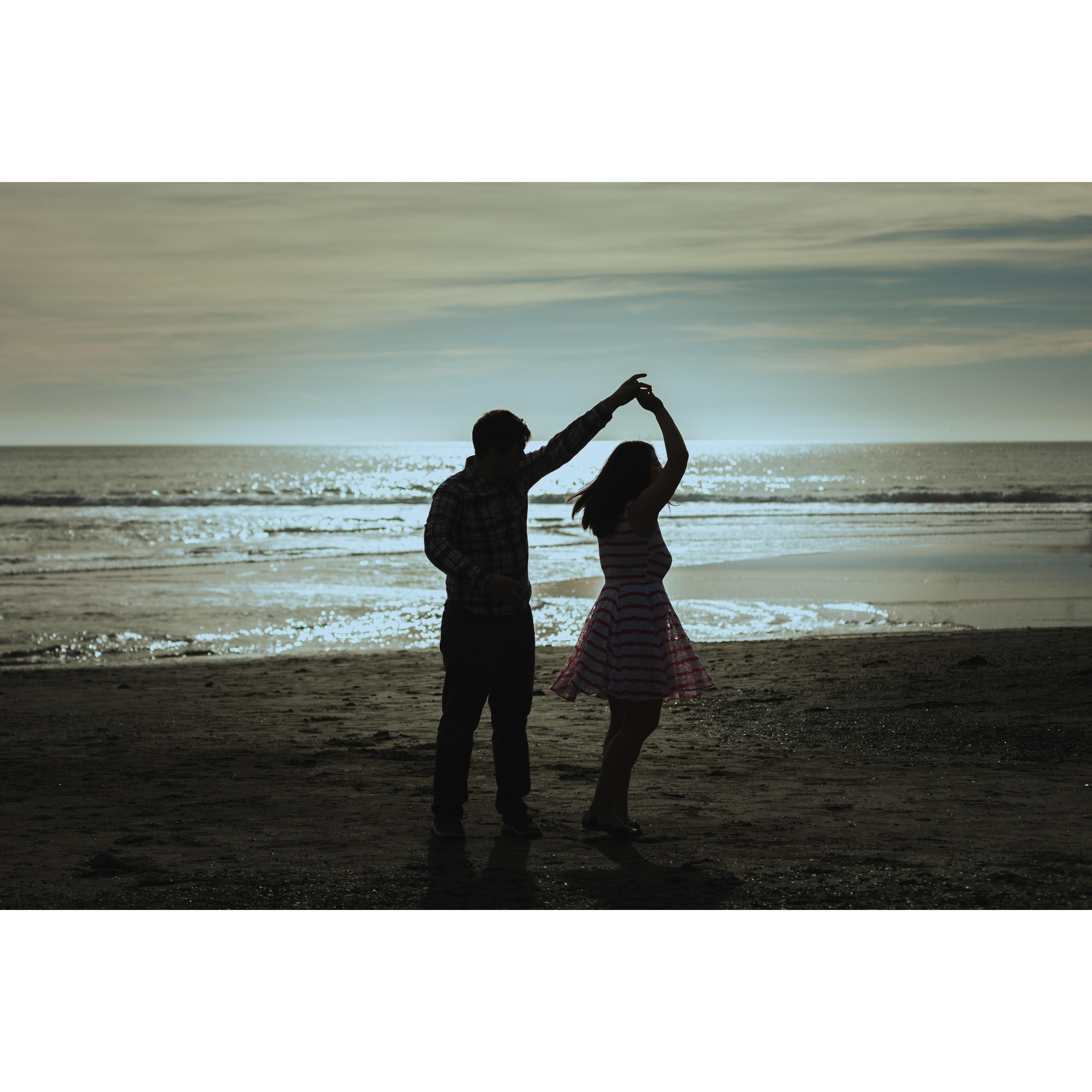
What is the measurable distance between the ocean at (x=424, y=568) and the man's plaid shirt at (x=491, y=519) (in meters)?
5.34

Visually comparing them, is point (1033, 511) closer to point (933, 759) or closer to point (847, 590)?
point (847, 590)

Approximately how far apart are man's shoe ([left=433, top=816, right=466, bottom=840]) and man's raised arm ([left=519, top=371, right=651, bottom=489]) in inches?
53.1

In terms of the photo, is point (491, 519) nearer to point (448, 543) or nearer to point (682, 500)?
point (448, 543)

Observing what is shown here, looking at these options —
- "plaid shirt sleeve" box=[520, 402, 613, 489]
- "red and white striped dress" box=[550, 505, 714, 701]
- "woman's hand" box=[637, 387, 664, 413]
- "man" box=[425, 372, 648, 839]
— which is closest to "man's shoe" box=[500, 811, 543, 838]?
"man" box=[425, 372, 648, 839]

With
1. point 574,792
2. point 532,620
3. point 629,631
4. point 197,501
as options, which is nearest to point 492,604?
point 532,620

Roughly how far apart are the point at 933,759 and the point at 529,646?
248 cm

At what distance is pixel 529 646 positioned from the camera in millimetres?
3957

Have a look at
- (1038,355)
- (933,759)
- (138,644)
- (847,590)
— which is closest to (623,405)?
(933,759)

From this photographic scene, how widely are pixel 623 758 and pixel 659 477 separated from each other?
3.68 ft

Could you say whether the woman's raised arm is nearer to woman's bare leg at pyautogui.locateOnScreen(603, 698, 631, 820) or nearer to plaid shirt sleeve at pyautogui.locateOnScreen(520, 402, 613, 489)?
plaid shirt sleeve at pyautogui.locateOnScreen(520, 402, 613, 489)

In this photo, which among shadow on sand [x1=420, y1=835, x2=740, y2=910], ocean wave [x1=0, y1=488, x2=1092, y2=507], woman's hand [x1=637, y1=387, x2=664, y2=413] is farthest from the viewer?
ocean wave [x1=0, y1=488, x2=1092, y2=507]

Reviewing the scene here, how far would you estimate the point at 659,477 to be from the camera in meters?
3.77

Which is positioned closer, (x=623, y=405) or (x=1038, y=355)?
(x=623, y=405)

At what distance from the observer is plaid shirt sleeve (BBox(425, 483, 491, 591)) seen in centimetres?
369
